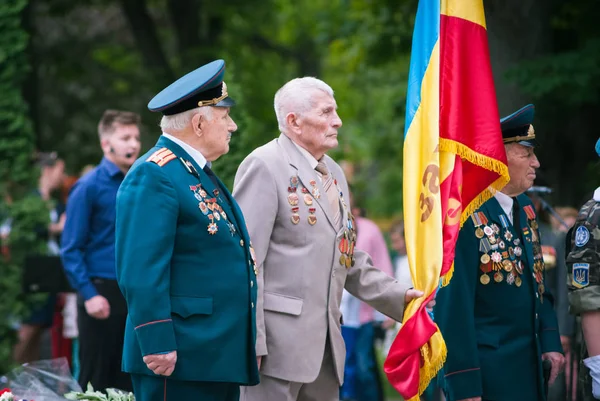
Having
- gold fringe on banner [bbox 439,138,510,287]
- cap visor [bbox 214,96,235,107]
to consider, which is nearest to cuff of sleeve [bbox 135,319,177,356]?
cap visor [bbox 214,96,235,107]

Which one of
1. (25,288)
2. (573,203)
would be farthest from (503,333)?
(573,203)

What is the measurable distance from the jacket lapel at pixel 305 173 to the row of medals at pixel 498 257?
0.80 m

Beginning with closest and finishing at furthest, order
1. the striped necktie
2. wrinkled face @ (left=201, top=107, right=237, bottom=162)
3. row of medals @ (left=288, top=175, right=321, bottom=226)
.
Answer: wrinkled face @ (left=201, top=107, right=237, bottom=162), row of medals @ (left=288, top=175, right=321, bottom=226), the striped necktie

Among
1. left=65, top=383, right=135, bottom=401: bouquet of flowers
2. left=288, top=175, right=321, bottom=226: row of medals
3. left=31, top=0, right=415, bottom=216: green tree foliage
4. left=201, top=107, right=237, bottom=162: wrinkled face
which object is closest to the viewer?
left=201, top=107, right=237, bottom=162: wrinkled face

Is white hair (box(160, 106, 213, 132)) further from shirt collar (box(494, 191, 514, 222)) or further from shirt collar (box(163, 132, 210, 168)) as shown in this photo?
shirt collar (box(494, 191, 514, 222))

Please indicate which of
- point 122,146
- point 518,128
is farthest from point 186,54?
point 518,128

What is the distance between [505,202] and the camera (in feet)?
19.5

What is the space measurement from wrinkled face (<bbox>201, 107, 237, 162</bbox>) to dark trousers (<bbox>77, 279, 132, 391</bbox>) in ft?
8.48

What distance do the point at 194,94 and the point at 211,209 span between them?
0.55 metres

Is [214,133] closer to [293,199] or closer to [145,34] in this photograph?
[293,199]

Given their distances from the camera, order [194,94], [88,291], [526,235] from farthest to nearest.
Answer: [88,291]
[526,235]
[194,94]

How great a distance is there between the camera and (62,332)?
10.2m

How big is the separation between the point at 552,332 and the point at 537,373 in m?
Answer: 0.35

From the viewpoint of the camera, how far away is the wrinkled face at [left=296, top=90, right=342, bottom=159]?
5.65m
